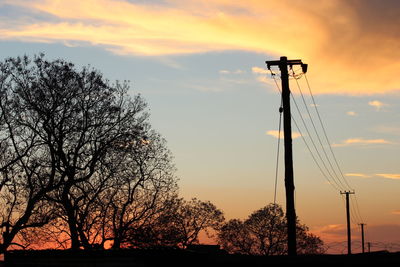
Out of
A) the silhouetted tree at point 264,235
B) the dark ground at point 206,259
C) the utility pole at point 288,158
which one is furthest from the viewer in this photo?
the silhouetted tree at point 264,235

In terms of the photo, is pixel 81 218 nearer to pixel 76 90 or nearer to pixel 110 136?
pixel 110 136

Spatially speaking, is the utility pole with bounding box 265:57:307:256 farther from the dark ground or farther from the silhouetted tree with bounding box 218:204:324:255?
the silhouetted tree with bounding box 218:204:324:255

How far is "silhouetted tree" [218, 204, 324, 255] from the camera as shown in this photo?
8794 cm

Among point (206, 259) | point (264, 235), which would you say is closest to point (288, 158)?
point (206, 259)

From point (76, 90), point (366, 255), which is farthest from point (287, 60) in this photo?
point (76, 90)

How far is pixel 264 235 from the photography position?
8875 centimetres

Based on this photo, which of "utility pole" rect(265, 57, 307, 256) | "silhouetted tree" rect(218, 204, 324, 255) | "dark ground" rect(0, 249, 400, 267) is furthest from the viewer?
"silhouetted tree" rect(218, 204, 324, 255)

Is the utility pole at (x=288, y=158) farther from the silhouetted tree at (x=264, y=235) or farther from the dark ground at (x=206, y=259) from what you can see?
the silhouetted tree at (x=264, y=235)

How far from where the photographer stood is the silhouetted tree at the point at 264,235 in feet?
289

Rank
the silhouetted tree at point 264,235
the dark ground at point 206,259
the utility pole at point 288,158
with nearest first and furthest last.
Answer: the dark ground at point 206,259, the utility pole at point 288,158, the silhouetted tree at point 264,235

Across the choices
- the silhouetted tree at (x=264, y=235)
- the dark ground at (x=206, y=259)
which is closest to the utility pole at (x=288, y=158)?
the dark ground at (x=206, y=259)

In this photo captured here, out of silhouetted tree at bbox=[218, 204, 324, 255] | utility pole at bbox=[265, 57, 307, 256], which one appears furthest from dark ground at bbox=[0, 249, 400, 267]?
silhouetted tree at bbox=[218, 204, 324, 255]

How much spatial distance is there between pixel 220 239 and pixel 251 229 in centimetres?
467

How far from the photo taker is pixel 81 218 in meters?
41.1
